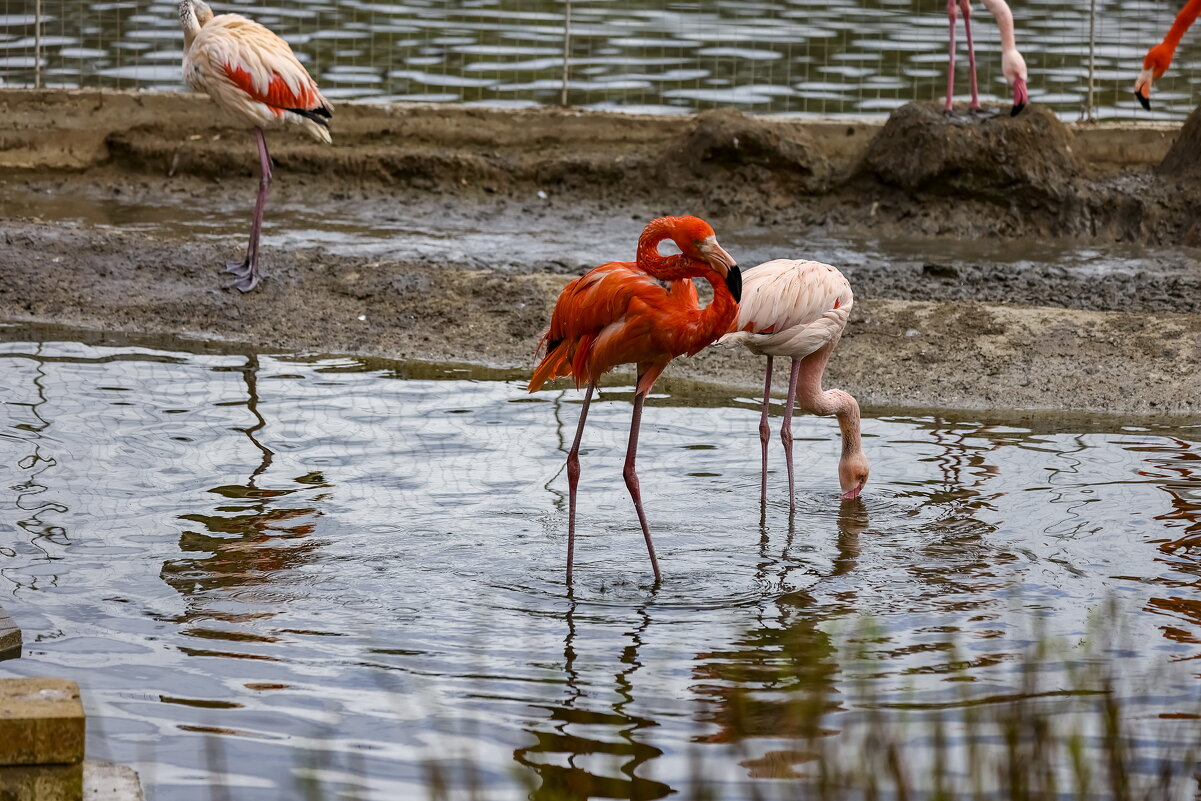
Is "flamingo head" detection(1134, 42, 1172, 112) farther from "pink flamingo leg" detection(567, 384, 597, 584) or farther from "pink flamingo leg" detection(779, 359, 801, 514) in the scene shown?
"pink flamingo leg" detection(567, 384, 597, 584)

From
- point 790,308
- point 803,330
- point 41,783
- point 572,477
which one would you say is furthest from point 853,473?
point 41,783

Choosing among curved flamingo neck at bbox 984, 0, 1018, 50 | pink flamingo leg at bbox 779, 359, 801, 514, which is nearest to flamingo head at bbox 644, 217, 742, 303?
pink flamingo leg at bbox 779, 359, 801, 514

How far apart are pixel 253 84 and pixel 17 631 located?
600 centimetres

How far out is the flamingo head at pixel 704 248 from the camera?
5.11 metres

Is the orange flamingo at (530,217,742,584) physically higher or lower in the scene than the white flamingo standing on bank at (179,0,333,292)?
lower

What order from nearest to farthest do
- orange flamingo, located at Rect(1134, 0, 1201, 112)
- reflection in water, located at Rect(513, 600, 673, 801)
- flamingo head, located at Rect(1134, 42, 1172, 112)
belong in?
reflection in water, located at Rect(513, 600, 673, 801), orange flamingo, located at Rect(1134, 0, 1201, 112), flamingo head, located at Rect(1134, 42, 1172, 112)

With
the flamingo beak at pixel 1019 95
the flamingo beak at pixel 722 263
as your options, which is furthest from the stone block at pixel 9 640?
the flamingo beak at pixel 1019 95

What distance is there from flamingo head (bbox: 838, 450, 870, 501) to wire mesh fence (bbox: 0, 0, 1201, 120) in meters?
8.26

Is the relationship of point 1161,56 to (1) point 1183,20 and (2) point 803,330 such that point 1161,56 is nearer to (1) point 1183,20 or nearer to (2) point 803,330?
(1) point 1183,20

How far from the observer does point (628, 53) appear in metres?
17.1

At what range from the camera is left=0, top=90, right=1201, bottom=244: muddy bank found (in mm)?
12156

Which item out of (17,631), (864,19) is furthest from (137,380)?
(864,19)

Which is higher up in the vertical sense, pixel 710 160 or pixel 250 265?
pixel 710 160

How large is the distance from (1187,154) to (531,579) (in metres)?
8.63
